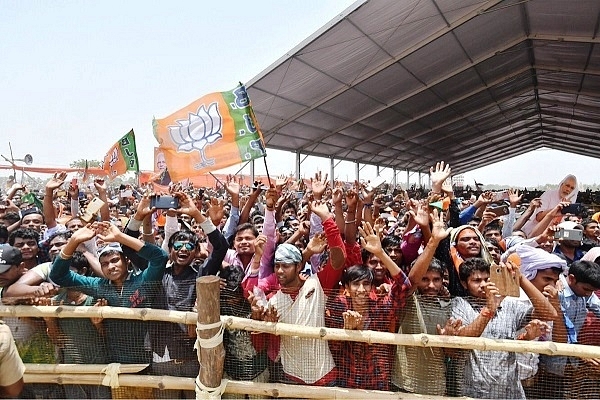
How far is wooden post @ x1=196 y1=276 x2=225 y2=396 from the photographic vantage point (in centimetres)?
221

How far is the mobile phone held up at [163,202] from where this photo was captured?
10.4 ft

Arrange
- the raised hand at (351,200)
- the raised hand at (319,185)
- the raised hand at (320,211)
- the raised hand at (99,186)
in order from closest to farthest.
→ the raised hand at (320,211), the raised hand at (351,200), the raised hand at (319,185), the raised hand at (99,186)

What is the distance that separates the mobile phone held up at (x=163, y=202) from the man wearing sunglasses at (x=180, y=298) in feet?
0.18

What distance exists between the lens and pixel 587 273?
2436mm

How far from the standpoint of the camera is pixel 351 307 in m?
2.43

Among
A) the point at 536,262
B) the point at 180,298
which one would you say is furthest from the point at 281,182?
the point at 536,262

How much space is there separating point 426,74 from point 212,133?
31.6ft

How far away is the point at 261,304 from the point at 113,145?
651 cm

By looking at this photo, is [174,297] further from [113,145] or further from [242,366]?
[113,145]

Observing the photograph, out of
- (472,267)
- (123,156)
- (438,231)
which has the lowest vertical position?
(472,267)

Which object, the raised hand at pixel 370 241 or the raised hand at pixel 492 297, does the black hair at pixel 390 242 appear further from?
the raised hand at pixel 492 297

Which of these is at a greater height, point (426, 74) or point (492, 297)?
point (426, 74)

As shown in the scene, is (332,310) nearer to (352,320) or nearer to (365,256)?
(352,320)

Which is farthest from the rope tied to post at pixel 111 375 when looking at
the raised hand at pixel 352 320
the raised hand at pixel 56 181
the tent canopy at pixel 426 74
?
the tent canopy at pixel 426 74
